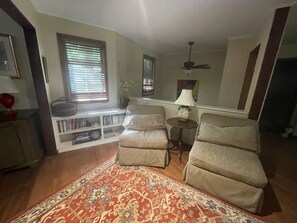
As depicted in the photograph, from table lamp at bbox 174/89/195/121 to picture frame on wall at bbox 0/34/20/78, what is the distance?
258 cm

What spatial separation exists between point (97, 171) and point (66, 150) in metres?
0.93

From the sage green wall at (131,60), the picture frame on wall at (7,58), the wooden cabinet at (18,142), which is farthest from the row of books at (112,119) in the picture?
the picture frame on wall at (7,58)

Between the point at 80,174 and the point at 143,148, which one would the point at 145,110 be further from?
the point at 80,174

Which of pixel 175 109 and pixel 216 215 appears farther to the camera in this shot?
pixel 175 109

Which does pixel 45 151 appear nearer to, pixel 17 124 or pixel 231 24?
pixel 17 124

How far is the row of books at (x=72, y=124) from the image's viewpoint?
2314 millimetres

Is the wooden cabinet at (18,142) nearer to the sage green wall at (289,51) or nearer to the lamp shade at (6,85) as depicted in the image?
the lamp shade at (6,85)

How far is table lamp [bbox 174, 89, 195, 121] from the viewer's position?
2.10 meters

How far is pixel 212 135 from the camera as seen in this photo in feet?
6.03

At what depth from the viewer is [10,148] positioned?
68.3 inches

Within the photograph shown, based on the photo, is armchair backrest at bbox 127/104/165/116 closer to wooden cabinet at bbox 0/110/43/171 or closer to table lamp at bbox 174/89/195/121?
table lamp at bbox 174/89/195/121

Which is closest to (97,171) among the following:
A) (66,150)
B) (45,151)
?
(66,150)

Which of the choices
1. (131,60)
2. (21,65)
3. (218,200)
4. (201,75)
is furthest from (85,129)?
(201,75)

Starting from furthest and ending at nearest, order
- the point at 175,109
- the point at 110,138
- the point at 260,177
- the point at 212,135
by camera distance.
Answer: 1. the point at 110,138
2. the point at 175,109
3. the point at 212,135
4. the point at 260,177
